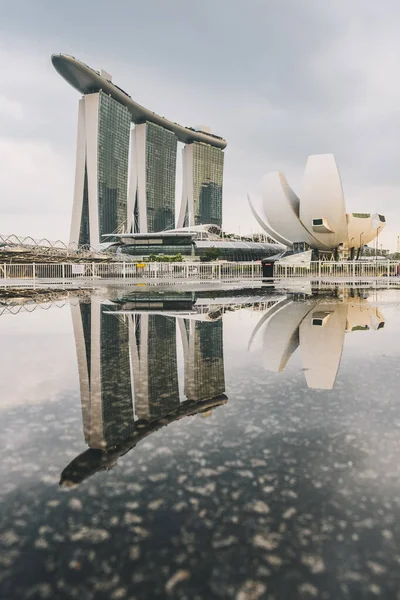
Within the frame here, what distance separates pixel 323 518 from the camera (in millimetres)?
2488

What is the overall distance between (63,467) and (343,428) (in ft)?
8.02

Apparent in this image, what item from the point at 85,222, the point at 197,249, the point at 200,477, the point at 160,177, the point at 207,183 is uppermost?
the point at 207,183

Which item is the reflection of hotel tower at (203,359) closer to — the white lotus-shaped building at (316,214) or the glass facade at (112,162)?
the white lotus-shaped building at (316,214)

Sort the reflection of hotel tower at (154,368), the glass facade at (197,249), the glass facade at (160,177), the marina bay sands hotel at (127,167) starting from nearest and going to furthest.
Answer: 1. the reflection of hotel tower at (154,368)
2. the glass facade at (197,249)
3. the marina bay sands hotel at (127,167)
4. the glass facade at (160,177)

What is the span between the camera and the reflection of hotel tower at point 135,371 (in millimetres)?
4168

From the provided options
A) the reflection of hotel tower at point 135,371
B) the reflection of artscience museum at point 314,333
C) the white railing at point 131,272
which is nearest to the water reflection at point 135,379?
the reflection of hotel tower at point 135,371

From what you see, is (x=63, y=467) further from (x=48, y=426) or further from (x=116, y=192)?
(x=116, y=192)

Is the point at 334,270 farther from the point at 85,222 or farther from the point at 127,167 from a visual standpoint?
the point at 127,167

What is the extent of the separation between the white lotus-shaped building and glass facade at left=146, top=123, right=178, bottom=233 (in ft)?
197

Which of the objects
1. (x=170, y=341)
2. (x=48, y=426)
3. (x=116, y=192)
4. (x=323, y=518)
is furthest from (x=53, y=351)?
(x=116, y=192)

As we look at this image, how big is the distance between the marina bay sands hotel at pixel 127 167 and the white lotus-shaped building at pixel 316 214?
4870 centimetres

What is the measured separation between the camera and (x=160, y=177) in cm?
12625

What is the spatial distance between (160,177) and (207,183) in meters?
25.4

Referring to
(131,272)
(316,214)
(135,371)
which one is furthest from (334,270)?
(135,371)
